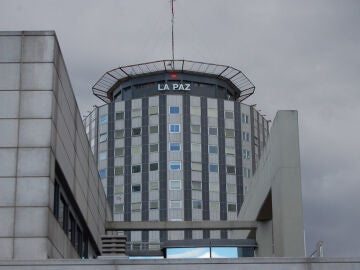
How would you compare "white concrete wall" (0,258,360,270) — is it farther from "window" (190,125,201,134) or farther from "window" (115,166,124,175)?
"window" (115,166,124,175)

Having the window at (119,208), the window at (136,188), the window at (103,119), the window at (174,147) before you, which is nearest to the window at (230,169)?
the window at (174,147)

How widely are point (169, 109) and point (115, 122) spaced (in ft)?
28.1

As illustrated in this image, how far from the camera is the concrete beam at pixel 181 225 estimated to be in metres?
56.7

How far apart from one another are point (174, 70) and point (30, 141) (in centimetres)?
9752

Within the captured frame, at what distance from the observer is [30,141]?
100ft

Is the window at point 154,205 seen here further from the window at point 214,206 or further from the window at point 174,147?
the window at point 174,147

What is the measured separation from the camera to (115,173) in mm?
125375

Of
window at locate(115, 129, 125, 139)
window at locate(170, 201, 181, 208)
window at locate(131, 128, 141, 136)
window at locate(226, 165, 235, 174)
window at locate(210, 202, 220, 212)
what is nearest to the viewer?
window at locate(170, 201, 181, 208)

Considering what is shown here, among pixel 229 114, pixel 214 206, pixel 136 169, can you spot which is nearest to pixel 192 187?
pixel 214 206

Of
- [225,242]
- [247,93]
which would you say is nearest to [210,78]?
[247,93]

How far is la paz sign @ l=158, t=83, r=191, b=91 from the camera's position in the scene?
12625 centimetres

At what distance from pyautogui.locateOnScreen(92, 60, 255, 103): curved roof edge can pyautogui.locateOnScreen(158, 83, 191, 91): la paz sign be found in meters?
2.15

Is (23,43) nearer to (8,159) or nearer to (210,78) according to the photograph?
(8,159)

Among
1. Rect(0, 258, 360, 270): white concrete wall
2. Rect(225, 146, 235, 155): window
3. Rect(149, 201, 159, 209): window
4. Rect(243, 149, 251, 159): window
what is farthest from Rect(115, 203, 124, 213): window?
Rect(0, 258, 360, 270): white concrete wall
